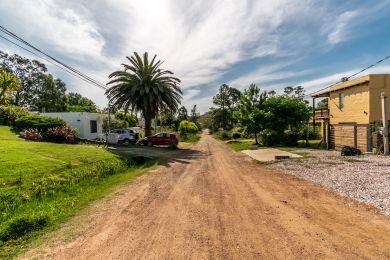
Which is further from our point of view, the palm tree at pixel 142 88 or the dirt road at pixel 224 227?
the palm tree at pixel 142 88

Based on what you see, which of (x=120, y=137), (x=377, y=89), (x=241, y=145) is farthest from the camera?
(x=241, y=145)

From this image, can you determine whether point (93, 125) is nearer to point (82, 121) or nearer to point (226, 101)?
point (82, 121)

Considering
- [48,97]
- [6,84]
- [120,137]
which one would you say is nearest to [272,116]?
[120,137]

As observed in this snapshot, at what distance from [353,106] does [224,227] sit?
2139cm

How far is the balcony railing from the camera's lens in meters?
29.7

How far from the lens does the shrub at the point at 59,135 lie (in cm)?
2070

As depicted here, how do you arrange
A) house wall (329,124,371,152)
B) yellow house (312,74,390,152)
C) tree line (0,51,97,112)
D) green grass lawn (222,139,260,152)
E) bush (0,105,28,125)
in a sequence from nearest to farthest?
house wall (329,124,371,152), yellow house (312,74,390,152), bush (0,105,28,125), green grass lawn (222,139,260,152), tree line (0,51,97,112)

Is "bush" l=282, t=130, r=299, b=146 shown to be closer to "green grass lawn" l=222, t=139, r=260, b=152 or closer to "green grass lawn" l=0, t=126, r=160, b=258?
"green grass lawn" l=222, t=139, r=260, b=152

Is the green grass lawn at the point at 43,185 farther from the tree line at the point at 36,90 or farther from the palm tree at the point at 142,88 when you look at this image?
the tree line at the point at 36,90

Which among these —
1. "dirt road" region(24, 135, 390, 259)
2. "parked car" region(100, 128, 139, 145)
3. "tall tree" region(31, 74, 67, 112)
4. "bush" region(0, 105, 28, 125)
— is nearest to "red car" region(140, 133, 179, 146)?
"parked car" region(100, 128, 139, 145)

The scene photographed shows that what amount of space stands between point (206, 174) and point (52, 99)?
59.8 meters

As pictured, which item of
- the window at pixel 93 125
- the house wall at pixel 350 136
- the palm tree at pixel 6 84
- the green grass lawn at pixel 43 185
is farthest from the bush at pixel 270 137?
the palm tree at pixel 6 84

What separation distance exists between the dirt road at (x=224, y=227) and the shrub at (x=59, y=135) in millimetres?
13393

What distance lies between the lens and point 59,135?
21016mm
